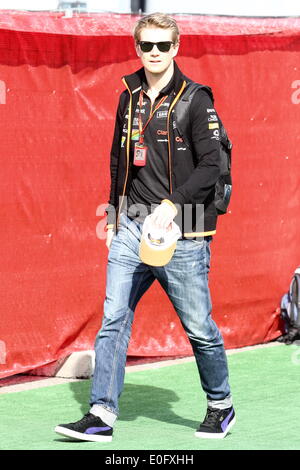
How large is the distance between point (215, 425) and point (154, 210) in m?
1.15

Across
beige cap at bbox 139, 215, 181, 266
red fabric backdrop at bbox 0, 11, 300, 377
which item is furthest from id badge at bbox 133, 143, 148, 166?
red fabric backdrop at bbox 0, 11, 300, 377

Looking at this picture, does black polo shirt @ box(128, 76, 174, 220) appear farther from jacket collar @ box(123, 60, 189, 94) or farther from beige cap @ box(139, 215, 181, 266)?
beige cap @ box(139, 215, 181, 266)

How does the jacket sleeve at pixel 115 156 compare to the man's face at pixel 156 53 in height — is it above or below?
below

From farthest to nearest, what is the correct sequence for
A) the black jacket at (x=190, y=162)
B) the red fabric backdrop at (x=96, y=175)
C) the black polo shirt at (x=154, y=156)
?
the red fabric backdrop at (x=96, y=175)
the black polo shirt at (x=154, y=156)
the black jacket at (x=190, y=162)

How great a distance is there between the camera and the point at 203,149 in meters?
5.98

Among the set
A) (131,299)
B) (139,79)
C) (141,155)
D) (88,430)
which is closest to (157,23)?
(139,79)

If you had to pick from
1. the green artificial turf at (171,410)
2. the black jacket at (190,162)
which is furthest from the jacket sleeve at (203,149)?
the green artificial turf at (171,410)

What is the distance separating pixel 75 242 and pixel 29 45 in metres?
1.28

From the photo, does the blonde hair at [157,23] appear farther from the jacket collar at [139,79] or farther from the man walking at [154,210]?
the jacket collar at [139,79]

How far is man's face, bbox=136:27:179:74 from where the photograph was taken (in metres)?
6.03

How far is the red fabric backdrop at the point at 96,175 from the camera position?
302 inches

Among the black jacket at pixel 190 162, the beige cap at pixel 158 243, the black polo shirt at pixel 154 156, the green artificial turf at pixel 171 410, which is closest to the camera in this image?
the beige cap at pixel 158 243

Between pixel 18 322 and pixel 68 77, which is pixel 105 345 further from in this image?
pixel 68 77

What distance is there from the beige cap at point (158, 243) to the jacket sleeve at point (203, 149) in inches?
6.7
